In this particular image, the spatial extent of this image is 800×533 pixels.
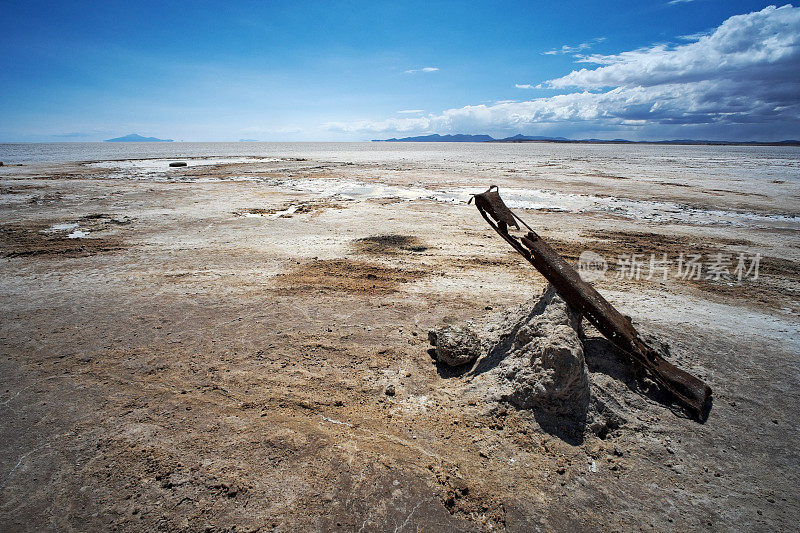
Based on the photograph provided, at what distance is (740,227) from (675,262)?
5.57m

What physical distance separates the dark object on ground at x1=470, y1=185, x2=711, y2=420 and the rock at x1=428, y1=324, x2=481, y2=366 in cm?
117

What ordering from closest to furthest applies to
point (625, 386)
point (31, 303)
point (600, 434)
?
point (600, 434) < point (625, 386) < point (31, 303)

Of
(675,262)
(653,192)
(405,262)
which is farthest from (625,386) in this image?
(653,192)

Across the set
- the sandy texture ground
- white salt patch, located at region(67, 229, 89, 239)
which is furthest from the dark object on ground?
white salt patch, located at region(67, 229, 89, 239)

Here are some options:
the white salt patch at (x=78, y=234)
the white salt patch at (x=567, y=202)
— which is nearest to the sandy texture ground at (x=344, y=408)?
the white salt patch at (x=78, y=234)

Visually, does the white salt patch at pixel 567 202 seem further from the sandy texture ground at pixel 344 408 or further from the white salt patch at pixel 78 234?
the white salt patch at pixel 78 234

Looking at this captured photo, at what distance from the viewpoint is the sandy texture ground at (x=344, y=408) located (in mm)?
2736

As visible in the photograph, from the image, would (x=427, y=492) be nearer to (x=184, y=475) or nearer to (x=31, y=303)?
(x=184, y=475)

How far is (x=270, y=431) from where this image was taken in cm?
338

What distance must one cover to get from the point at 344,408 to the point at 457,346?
1.47m

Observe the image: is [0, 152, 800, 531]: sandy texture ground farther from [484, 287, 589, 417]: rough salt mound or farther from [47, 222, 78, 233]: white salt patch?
[47, 222, 78, 233]: white salt patch

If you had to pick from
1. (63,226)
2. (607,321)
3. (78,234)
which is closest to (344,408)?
(607,321)

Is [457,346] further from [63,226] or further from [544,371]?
[63,226]

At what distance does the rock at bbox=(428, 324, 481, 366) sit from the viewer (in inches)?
167
